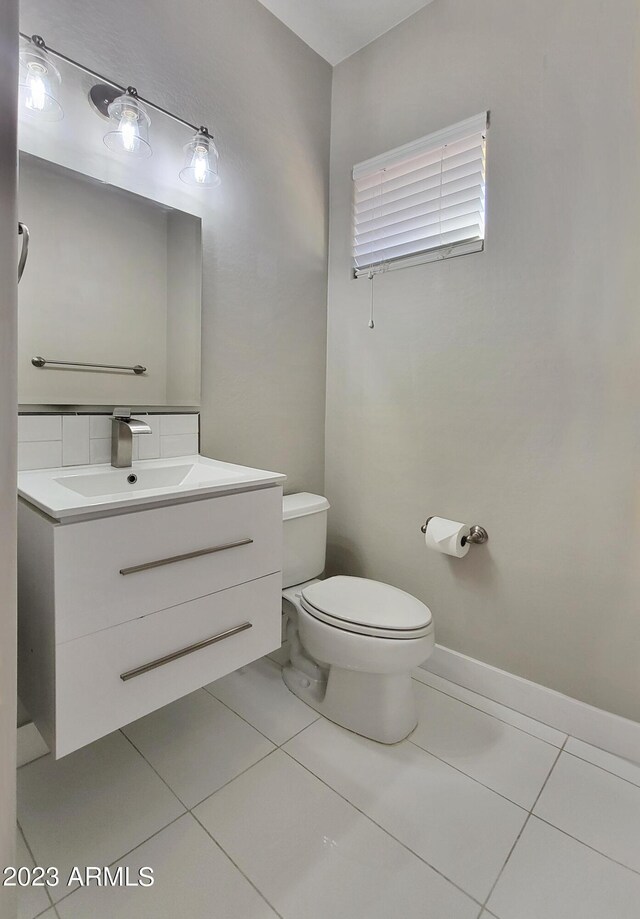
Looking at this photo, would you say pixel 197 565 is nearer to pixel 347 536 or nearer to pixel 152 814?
pixel 152 814

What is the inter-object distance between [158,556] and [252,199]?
144 centimetres

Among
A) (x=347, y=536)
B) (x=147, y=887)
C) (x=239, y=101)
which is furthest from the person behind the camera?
(x=347, y=536)

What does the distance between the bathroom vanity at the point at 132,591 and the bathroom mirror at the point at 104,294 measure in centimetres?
32

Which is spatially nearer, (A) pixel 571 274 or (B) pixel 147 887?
(B) pixel 147 887

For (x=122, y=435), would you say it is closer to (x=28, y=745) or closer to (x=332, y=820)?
(x=28, y=745)

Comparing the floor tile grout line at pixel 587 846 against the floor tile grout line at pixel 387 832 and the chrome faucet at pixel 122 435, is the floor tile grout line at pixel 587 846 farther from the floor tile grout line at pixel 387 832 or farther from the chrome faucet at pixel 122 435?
the chrome faucet at pixel 122 435

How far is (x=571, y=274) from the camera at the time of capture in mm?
1438

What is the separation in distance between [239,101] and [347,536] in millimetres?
1808

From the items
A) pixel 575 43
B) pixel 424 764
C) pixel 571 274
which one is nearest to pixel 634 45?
pixel 575 43

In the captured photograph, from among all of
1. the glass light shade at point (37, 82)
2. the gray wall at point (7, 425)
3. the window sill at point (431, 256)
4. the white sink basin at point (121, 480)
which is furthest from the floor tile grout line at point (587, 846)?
the glass light shade at point (37, 82)

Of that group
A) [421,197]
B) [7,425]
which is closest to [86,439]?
[7,425]

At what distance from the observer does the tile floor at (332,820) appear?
99cm

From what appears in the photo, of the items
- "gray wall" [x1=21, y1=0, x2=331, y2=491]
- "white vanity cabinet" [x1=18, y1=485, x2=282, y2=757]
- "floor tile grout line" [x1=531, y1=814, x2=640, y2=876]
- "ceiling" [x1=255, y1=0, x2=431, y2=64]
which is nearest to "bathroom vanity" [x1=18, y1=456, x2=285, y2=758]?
"white vanity cabinet" [x1=18, y1=485, x2=282, y2=757]

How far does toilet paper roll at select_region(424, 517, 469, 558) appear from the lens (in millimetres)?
1640
